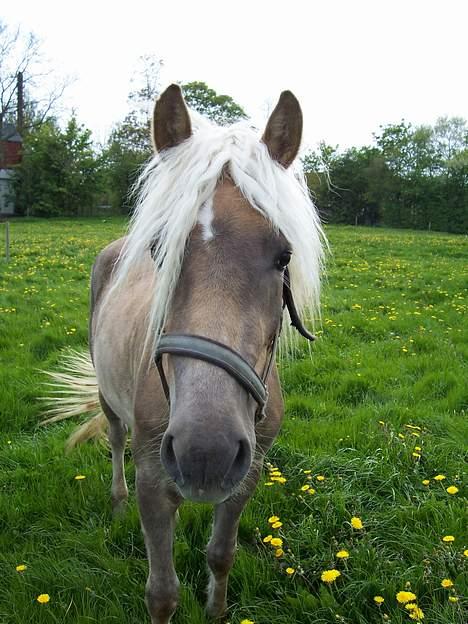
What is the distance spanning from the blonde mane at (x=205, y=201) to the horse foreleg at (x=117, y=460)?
1723 millimetres

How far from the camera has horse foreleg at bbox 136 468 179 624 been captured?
206cm

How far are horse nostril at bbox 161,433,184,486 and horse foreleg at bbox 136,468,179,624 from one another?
2.33 ft

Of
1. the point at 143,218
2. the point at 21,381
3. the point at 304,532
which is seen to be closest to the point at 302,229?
the point at 143,218

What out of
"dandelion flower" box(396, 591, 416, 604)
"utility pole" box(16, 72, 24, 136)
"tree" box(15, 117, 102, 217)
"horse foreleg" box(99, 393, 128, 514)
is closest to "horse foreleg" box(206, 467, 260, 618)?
"dandelion flower" box(396, 591, 416, 604)

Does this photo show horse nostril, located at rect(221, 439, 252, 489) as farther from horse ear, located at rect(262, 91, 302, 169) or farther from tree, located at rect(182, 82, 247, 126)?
tree, located at rect(182, 82, 247, 126)

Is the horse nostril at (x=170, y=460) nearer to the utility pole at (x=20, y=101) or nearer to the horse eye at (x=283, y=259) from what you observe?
the horse eye at (x=283, y=259)

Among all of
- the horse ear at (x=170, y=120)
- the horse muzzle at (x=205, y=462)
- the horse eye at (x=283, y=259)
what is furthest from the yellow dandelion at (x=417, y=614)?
the horse ear at (x=170, y=120)

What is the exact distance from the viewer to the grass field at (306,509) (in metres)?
2.40

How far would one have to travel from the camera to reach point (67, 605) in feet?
7.83

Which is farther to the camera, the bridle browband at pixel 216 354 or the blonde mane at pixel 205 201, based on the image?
the blonde mane at pixel 205 201

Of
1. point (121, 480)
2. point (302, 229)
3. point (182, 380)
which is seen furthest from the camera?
point (121, 480)

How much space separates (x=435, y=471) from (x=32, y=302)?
20.8 ft

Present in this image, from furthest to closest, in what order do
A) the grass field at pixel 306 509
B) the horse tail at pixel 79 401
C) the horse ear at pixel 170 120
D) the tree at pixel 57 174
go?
the tree at pixel 57 174
the horse tail at pixel 79 401
the grass field at pixel 306 509
the horse ear at pixel 170 120

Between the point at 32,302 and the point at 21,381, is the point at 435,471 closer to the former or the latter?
the point at 21,381
